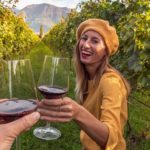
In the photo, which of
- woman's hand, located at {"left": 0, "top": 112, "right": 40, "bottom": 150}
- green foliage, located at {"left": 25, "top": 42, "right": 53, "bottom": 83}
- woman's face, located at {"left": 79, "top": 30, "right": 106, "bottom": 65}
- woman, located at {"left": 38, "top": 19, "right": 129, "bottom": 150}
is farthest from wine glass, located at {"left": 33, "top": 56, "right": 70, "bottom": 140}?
green foliage, located at {"left": 25, "top": 42, "right": 53, "bottom": 83}

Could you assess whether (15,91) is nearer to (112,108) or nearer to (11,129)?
(11,129)

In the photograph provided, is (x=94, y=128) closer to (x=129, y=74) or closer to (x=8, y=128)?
(x=8, y=128)

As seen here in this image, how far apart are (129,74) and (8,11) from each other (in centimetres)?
750

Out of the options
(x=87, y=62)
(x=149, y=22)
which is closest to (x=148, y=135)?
(x=149, y=22)

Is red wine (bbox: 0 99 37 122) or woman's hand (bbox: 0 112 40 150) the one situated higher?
red wine (bbox: 0 99 37 122)

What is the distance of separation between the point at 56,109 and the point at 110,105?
0.44 m

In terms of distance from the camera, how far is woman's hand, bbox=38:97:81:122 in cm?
178

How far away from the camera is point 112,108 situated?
2.10 m

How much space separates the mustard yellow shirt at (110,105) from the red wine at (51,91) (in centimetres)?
33

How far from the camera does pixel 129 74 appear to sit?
3.84 m

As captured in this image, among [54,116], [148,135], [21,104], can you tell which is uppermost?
[21,104]

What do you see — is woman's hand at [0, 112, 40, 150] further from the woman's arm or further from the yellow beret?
the yellow beret

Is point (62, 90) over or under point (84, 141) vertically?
over

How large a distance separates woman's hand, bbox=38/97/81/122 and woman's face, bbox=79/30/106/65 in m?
0.88
